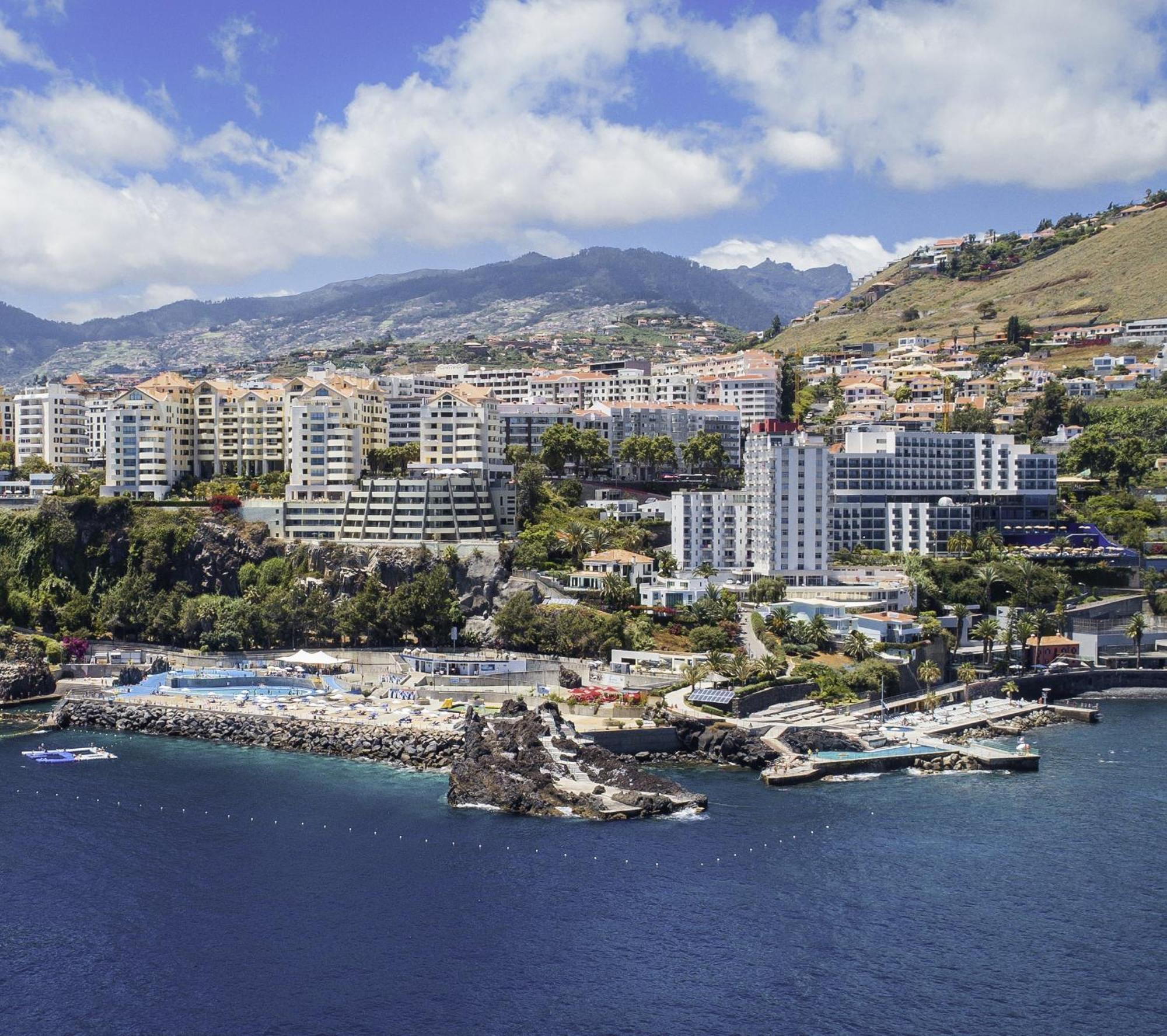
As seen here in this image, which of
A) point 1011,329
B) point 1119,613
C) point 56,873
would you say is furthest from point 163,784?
point 1011,329

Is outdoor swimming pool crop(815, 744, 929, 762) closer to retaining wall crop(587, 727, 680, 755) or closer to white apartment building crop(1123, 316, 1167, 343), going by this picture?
retaining wall crop(587, 727, 680, 755)

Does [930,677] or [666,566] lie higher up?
[666,566]

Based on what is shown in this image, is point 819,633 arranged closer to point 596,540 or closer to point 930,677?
point 930,677

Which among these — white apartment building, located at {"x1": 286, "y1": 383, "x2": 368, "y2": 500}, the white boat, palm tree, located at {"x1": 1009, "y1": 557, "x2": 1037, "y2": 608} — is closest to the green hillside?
palm tree, located at {"x1": 1009, "y1": 557, "x2": 1037, "y2": 608}

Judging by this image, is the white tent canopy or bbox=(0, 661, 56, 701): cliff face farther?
the white tent canopy

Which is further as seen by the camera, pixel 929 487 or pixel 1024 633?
pixel 929 487

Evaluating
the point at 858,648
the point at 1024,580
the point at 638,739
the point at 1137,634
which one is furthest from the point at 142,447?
the point at 1137,634

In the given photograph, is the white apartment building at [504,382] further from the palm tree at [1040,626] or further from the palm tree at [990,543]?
the palm tree at [1040,626]
